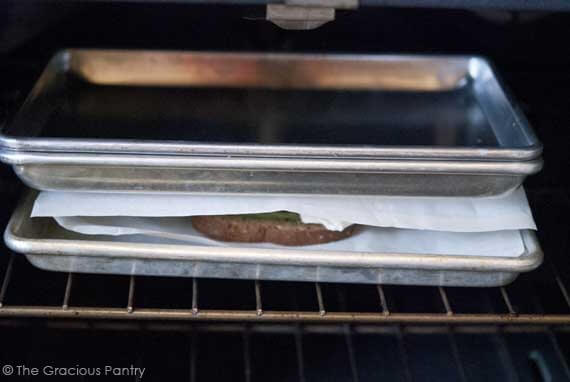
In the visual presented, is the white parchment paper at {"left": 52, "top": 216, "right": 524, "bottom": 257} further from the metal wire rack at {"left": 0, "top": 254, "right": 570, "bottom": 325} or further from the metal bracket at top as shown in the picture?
the metal bracket at top

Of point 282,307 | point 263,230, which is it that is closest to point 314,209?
point 263,230

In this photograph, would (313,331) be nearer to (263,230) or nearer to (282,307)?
(282,307)

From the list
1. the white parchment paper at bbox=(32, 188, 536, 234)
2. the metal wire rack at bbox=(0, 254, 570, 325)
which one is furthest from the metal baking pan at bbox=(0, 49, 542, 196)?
the metal wire rack at bbox=(0, 254, 570, 325)

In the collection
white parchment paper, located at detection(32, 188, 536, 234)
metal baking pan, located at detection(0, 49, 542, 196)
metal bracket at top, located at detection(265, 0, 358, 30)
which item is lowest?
white parchment paper, located at detection(32, 188, 536, 234)

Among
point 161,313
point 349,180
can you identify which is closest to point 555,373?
point 349,180

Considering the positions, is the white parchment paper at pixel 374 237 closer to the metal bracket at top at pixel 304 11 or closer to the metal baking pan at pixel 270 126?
the metal baking pan at pixel 270 126

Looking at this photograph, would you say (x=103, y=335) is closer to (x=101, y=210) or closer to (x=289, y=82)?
→ (x=101, y=210)
